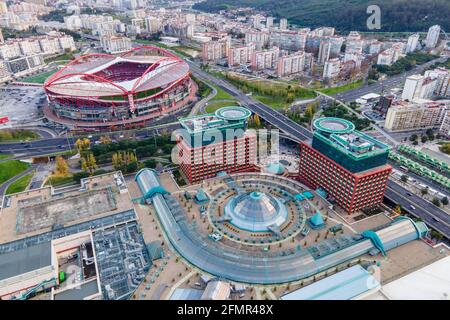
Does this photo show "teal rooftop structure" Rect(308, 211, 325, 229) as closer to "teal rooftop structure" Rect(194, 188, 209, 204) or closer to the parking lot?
"teal rooftop structure" Rect(194, 188, 209, 204)

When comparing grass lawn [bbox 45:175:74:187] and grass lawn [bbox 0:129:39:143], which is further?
grass lawn [bbox 0:129:39:143]

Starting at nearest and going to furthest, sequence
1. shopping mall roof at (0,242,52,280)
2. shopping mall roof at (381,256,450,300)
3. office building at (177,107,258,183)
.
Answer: shopping mall roof at (381,256,450,300) → shopping mall roof at (0,242,52,280) → office building at (177,107,258,183)

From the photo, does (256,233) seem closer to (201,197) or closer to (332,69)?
(201,197)

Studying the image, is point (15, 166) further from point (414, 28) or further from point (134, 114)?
point (414, 28)

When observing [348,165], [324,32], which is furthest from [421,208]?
[324,32]

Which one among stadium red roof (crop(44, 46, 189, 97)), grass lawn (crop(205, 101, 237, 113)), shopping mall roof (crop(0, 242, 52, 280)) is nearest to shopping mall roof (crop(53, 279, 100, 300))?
shopping mall roof (crop(0, 242, 52, 280))

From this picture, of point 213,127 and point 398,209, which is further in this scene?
point 213,127
